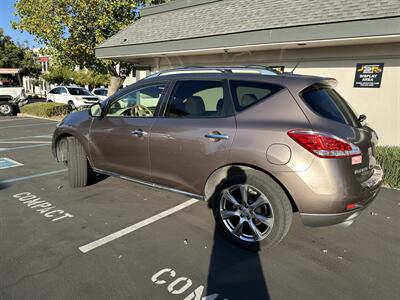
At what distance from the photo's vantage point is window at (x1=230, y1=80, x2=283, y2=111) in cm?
293

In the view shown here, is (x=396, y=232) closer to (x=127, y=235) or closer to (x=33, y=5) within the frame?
(x=127, y=235)

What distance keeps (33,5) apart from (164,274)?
1352cm

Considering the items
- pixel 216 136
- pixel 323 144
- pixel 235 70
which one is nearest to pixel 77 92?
pixel 235 70

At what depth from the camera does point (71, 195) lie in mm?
4414

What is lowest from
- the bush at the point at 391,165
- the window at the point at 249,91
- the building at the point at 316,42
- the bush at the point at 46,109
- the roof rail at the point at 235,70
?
the bush at the point at 391,165

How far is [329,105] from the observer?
9.55 feet

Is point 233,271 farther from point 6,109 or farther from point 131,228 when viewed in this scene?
point 6,109

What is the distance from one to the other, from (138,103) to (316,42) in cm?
406

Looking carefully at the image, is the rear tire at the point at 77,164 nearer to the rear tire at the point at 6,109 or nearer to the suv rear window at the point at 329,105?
the suv rear window at the point at 329,105

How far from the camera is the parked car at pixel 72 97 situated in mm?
17234

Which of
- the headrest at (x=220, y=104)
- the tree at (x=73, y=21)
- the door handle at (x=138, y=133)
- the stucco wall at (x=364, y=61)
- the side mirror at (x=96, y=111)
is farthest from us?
the tree at (x=73, y=21)

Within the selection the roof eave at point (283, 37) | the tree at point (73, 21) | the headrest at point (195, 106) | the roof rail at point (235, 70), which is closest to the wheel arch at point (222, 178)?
the headrest at point (195, 106)

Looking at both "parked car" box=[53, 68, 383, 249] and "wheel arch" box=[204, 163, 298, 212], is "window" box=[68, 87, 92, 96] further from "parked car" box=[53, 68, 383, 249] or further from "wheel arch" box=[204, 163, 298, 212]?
"wheel arch" box=[204, 163, 298, 212]

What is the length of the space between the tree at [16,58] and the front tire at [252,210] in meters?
41.7
